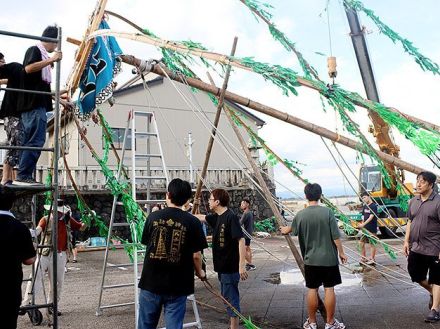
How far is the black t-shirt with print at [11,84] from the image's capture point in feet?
15.2

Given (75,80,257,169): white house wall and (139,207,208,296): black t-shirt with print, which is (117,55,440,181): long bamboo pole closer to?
(139,207,208,296): black t-shirt with print

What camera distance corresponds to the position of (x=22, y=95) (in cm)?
461

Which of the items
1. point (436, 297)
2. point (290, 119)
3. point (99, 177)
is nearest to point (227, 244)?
point (290, 119)

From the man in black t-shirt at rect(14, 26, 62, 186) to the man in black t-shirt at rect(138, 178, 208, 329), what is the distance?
4.66 ft

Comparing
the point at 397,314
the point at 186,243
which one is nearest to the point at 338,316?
the point at 397,314

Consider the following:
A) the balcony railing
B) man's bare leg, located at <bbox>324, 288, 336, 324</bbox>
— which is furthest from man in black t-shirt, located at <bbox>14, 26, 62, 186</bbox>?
the balcony railing

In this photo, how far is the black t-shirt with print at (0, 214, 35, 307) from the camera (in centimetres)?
336

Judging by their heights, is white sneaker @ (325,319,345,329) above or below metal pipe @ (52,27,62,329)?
below

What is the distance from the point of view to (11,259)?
133 inches

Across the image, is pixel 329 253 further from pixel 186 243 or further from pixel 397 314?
pixel 186 243

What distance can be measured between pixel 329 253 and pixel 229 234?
3.83ft

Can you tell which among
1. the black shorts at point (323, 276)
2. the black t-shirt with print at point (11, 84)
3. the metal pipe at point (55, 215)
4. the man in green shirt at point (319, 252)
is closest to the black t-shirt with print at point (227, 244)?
the man in green shirt at point (319, 252)

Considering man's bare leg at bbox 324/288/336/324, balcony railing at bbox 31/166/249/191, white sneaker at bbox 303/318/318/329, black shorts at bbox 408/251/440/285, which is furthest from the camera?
balcony railing at bbox 31/166/249/191

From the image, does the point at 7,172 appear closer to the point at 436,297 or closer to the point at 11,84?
the point at 11,84
